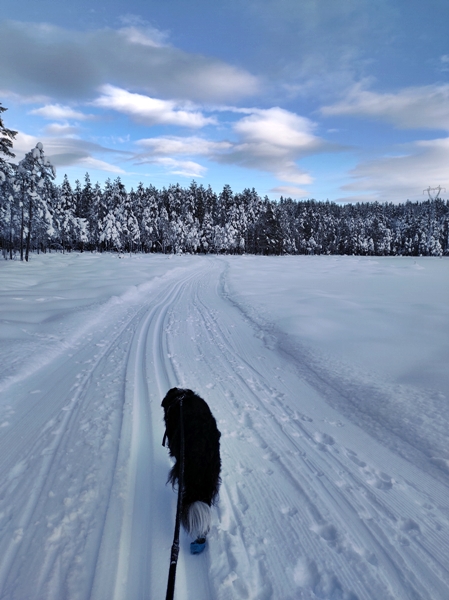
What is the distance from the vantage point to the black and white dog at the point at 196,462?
254 centimetres

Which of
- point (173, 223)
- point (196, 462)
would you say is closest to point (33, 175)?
point (173, 223)

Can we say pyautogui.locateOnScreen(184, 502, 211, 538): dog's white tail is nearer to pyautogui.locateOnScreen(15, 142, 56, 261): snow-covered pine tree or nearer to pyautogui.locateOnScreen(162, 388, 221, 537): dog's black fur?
pyautogui.locateOnScreen(162, 388, 221, 537): dog's black fur

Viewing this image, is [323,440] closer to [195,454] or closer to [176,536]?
[195,454]

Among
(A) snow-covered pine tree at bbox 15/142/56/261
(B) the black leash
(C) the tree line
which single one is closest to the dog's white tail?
(B) the black leash

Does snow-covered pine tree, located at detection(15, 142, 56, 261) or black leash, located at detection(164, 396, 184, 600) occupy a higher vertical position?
snow-covered pine tree, located at detection(15, 142, 56, 261)

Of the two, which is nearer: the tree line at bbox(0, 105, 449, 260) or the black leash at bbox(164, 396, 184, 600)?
the black leash at bbox(164, 396, 184, 600)

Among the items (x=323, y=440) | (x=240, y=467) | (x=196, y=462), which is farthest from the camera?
(x=323, y=440)

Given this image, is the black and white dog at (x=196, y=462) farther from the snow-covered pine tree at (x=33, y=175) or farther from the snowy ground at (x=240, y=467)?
the snow-covered pine tree at (x=33, y=175)

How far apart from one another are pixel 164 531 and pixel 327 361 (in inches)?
216

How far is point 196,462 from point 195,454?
0.07 meters

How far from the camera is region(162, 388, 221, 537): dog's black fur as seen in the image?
257cm

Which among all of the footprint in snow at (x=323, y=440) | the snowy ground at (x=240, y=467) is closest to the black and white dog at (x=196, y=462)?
the snowy ground at (x=240, y=467)

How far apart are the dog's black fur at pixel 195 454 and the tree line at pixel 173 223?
25.8 meters

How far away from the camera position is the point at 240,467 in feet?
12.3
